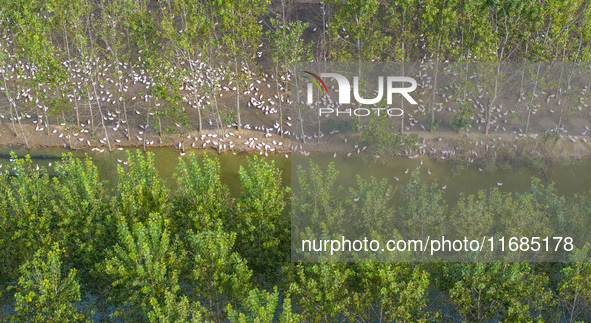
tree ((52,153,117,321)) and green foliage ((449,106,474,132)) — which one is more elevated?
green foliage ((449,106,474,132))

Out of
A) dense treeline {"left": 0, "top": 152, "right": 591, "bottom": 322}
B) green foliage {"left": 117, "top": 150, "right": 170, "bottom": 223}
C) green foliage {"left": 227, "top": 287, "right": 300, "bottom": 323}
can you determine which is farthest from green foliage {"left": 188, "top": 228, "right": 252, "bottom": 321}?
green foliage {"left": 117, "top": 150, "right": 170, "bottom": 223}

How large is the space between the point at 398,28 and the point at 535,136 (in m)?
10.5

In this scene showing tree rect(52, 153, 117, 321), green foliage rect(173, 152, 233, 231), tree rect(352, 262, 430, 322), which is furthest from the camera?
green foliage rect(173, 152, 233, 231)

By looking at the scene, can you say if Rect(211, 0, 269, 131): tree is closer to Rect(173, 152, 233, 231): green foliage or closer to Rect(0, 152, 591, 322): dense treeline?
Rect(173, 152, 233, 231): green foliage

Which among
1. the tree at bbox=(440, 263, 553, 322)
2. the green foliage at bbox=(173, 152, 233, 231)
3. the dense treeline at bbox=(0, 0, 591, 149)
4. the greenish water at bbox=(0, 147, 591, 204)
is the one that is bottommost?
the tree at bbox=(440, 263, 553, 322)

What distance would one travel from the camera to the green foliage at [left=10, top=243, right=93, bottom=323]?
920 inches

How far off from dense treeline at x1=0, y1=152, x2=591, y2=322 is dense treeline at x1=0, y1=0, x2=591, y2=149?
504 inches

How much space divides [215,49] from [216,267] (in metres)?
24.6

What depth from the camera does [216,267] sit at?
2516 cm

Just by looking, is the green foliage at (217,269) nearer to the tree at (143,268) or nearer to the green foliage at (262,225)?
the tree at (143,268)

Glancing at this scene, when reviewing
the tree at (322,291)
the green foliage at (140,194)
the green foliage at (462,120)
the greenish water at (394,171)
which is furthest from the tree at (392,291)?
the green foliage at (462,120)

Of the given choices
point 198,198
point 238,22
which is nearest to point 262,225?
point 198,198

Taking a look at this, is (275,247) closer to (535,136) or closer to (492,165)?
(492,165)

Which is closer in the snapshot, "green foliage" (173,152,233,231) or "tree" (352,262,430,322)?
"tree" (352,262,430,322)
